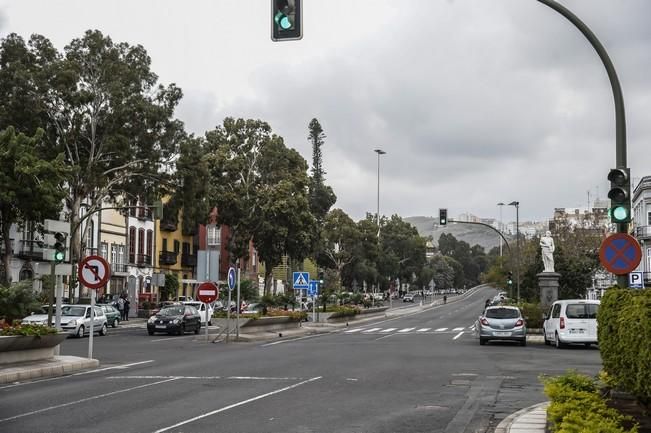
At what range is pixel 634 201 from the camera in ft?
256

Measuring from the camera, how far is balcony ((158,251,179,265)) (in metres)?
74.4

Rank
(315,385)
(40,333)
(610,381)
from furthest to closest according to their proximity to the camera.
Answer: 1. (40,333)
2. (315,385)
3. (610,381)

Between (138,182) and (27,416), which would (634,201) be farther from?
(27,416)

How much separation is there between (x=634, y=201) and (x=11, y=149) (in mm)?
60490

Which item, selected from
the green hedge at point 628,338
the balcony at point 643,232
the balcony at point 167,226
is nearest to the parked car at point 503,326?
the green hedge at point 628,338

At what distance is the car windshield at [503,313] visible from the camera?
97.8 ft

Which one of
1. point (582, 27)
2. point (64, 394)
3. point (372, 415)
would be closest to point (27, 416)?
point (64, 394)

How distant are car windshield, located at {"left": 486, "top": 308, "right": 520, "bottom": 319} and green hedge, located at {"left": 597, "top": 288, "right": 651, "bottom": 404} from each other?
19.4 metres

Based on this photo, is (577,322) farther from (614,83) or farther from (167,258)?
(167,258)

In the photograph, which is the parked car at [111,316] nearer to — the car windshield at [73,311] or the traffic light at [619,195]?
the car windshield at [73,311]

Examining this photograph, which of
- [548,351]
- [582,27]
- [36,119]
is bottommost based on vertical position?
[548,351]

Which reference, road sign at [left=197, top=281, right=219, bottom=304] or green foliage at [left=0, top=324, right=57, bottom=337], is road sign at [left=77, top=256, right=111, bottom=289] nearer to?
green foliage at [left=0, top=324, right=57, bottom=337]

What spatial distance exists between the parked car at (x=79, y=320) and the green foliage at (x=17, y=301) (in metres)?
1.45

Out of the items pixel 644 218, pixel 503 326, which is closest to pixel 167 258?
pixel 644 218
